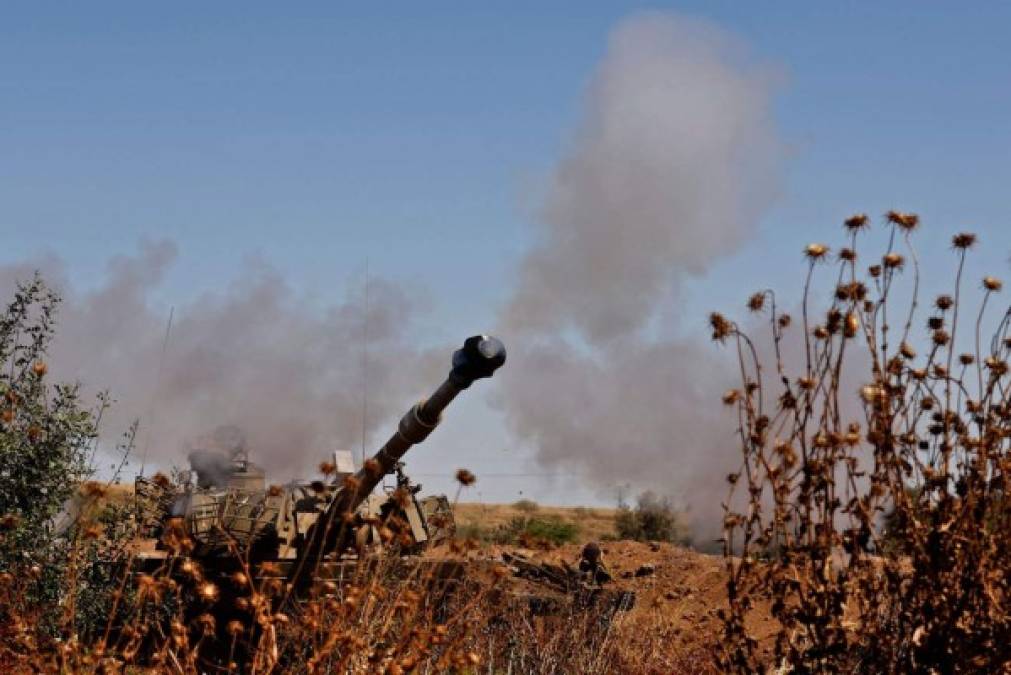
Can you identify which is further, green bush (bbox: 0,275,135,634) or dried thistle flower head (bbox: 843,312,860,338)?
green bush (bbox: 0,275,135,634)

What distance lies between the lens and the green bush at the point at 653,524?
34.9 meters

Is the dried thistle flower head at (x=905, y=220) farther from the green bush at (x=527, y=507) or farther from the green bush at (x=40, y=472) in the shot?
the green bush at (x=527, y=507)

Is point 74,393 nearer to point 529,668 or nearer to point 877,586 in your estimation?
point 529,668

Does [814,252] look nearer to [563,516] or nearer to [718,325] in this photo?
[718,325]

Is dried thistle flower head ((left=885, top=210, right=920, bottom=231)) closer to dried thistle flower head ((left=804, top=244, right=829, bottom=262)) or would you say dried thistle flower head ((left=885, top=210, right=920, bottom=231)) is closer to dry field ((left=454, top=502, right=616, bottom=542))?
dried thistle flower head ((left=804, top=244, right=829, bottom=262))

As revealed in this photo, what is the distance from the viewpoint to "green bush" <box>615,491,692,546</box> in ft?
114

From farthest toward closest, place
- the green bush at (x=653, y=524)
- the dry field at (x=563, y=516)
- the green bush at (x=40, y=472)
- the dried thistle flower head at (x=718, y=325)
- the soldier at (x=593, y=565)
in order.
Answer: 1. the dry field at (x=563, y=516)
2. the green bush at (x=653, y=524)
3. the soldier at (x=593, y=565)
4. the green bush at (x=40, y=472)
5. the dried thistle flower head at (x=718, y=325)

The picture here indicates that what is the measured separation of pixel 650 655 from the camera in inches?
524

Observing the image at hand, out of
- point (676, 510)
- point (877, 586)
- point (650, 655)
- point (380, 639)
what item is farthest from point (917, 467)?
point (676, 510)

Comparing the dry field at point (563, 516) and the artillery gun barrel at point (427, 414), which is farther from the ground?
the dry field at point (563, 516)

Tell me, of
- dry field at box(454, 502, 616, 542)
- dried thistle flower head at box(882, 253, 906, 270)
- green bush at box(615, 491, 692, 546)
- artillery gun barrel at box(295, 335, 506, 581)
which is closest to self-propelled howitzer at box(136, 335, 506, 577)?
artillery gun barrel at box(295, 335, 506, 581)

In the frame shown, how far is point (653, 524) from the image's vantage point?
115 feet

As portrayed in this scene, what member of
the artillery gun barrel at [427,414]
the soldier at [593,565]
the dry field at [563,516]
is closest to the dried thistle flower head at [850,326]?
the artillery gun barrel at [427,414]

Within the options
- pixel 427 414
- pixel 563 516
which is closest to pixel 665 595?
pixel 427 414
